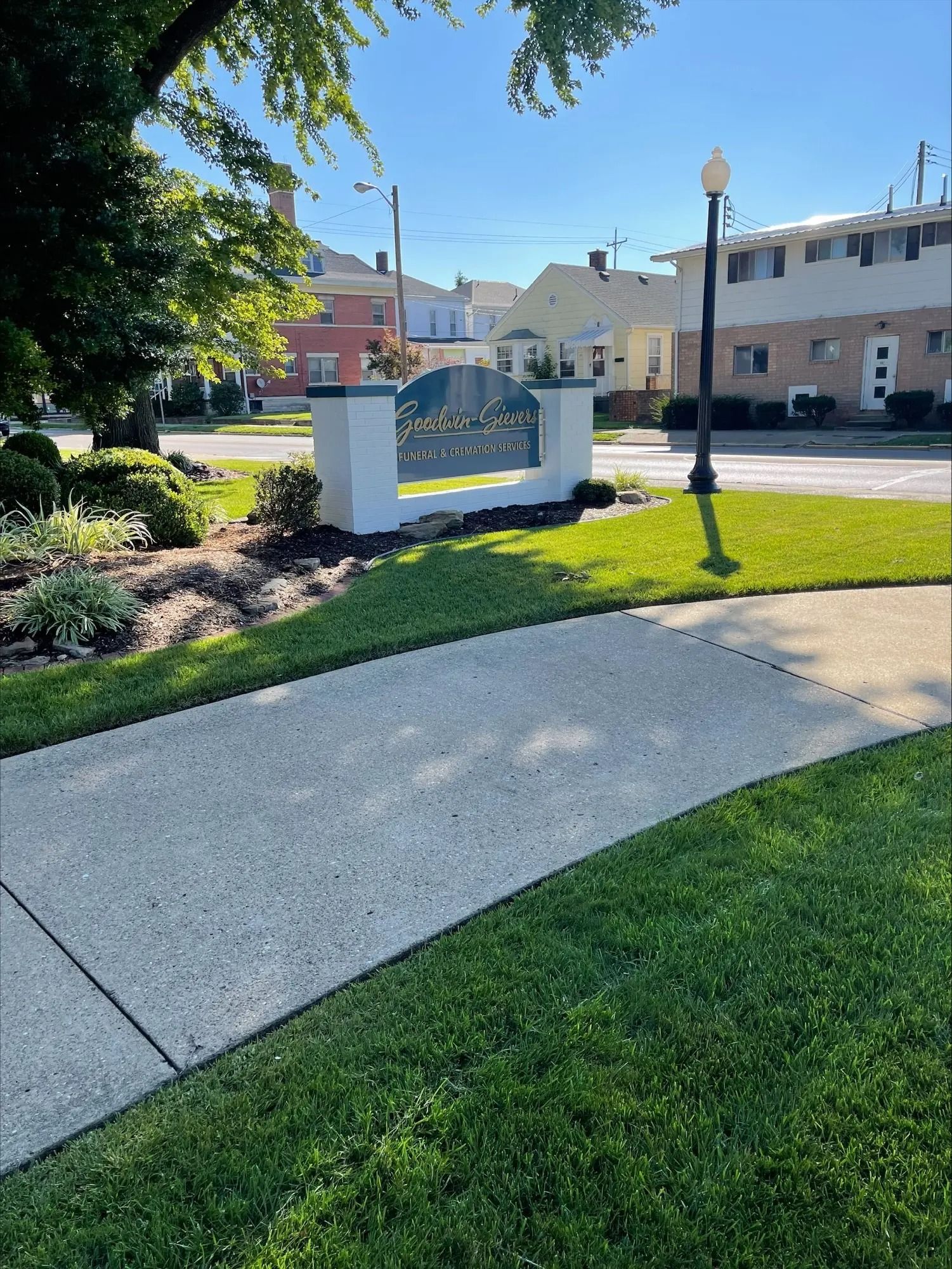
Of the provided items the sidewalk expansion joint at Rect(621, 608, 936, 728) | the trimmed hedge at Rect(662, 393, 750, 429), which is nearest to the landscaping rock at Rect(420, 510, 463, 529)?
the sidewalk expansion joint at Rect(621, 608, 936, 728)

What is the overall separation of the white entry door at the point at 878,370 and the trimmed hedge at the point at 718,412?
11.8ft

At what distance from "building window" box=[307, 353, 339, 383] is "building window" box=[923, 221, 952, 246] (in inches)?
1130

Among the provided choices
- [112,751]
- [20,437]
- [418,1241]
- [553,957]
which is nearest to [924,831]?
[553,957]

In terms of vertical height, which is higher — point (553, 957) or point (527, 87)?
point (527, 87)

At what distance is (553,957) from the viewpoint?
9.15 ft

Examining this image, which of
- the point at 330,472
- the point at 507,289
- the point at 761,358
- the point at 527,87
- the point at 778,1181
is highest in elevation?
the point at 507,289

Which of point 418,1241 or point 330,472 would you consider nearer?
point 418,1241

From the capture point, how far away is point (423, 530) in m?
9.64

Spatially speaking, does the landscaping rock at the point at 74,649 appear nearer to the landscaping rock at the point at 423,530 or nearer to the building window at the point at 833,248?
the landscaping rock at the point at 423,530

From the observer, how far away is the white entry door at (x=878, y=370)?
2800cm

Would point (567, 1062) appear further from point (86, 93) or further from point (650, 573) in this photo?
point (86, 93)

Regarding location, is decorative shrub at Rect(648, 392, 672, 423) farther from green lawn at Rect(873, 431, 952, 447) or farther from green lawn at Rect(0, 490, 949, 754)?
green lawn at Rect(0, 490, 949, 754)

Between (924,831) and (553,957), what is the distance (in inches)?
66.3

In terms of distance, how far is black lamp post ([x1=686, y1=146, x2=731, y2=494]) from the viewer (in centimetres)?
1174
